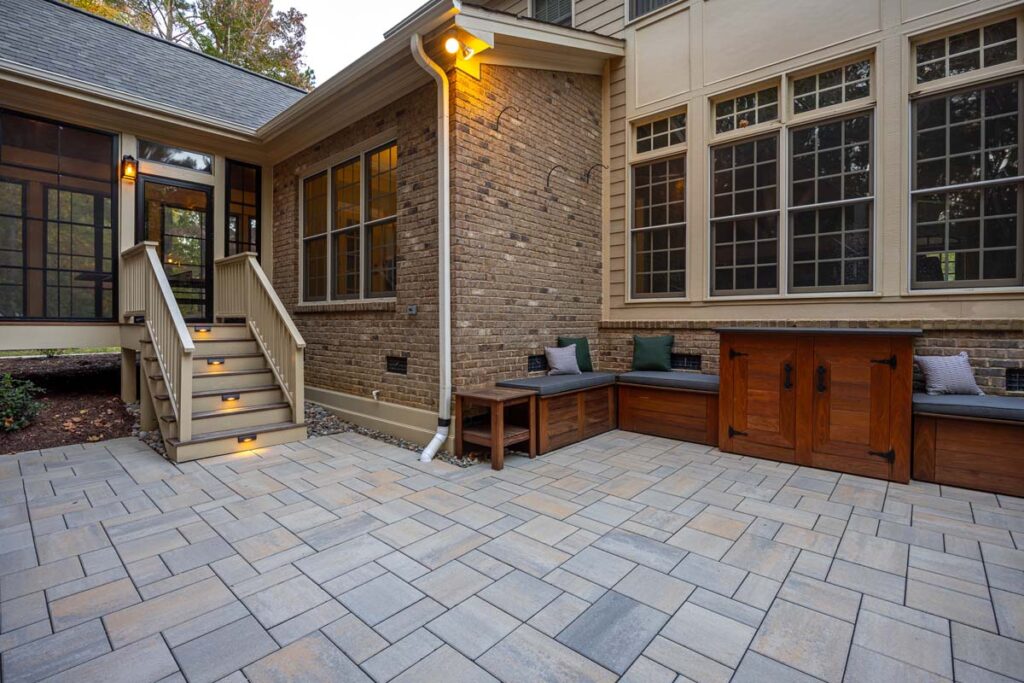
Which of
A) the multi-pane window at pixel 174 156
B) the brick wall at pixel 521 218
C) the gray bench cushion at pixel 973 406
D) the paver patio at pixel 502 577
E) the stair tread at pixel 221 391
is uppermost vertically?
the multi-pane window at pixel 174 156

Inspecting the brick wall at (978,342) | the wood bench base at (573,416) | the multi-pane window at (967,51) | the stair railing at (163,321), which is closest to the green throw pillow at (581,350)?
the wood bench base at (573,416)

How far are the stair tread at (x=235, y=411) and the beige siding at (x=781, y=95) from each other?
3.97 meters

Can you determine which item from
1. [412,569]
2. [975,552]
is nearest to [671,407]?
[975,552]

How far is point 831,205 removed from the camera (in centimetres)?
463

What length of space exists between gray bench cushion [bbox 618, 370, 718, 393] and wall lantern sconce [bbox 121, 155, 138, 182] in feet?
21.1

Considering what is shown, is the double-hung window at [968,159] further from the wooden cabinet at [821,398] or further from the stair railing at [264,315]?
the stair railing at [264,315]

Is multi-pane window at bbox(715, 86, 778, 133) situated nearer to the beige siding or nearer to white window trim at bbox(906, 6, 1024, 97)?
the beige siding

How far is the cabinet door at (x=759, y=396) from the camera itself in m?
4.03

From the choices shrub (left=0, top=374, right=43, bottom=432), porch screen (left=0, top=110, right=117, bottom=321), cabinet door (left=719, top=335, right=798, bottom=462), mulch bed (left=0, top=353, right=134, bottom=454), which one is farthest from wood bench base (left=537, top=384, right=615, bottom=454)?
porch screen (left=0, top=110, right=117, bottom=321)

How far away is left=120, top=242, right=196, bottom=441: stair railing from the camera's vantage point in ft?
13.3

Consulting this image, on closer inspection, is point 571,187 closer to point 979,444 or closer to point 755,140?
Result: point 755,140

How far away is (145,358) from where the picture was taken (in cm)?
483

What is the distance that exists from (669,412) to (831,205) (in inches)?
100

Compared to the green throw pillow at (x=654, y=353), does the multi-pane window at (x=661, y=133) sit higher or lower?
higher
